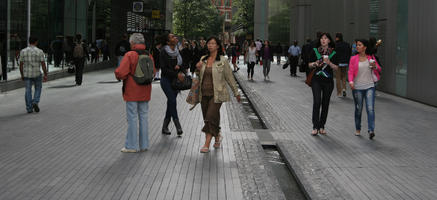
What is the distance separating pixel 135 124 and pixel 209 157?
1119 mm

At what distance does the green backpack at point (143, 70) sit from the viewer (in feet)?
26.0

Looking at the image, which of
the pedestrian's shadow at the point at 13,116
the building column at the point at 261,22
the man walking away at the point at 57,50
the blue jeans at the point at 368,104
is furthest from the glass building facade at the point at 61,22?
the building column at the point at 261,22

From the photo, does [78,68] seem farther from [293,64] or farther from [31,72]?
[293,64]

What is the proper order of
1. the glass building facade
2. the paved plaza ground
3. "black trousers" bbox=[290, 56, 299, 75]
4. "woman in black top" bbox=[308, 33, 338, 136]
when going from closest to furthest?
the paved plaza ground, "woman in black top" bbox=[308, 33, 338, 136], the glass building facade, "black trousers" bbox=[290, 56, 299, 75]

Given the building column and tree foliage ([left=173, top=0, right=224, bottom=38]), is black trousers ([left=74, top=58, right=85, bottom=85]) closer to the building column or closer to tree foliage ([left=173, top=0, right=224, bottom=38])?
the building column

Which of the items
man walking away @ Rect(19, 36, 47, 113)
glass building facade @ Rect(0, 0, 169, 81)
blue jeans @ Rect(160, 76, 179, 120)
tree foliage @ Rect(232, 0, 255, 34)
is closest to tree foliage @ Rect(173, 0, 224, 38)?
tree foliage @ Rect(232, 0, 255, 34)

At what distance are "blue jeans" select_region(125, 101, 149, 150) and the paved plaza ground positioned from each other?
0.59 ft

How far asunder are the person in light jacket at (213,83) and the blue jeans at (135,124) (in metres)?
0.80

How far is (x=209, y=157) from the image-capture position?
7.73 metres

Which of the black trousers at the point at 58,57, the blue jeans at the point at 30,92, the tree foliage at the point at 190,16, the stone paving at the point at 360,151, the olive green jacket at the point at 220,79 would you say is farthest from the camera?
the tree foliage at the point at 190,16

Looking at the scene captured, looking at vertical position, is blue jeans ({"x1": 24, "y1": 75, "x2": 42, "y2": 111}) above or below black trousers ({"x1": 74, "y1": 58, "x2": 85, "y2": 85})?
below

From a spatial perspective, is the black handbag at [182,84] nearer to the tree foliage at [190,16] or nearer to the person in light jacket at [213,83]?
the person in light jacket at [213,83]

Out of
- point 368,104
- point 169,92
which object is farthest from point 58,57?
point 368,104

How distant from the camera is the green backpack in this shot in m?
7.93
